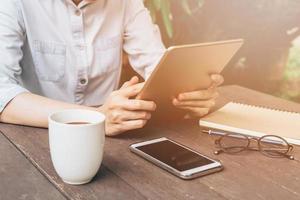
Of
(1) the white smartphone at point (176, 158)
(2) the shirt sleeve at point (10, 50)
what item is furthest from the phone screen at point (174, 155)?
(2) the shirt sleeve at point (10, 50)

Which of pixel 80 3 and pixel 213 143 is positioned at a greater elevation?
pixel 80 3

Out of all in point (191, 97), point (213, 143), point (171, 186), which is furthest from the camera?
point (191, 97)

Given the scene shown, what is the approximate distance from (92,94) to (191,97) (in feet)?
1.58

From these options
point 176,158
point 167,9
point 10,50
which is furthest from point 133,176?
point 167,9

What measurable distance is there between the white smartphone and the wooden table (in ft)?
0.05

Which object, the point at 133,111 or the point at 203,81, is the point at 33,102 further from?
the point at 203,81

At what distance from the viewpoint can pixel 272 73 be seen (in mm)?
2637

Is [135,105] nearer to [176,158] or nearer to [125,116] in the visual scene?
[125,116]

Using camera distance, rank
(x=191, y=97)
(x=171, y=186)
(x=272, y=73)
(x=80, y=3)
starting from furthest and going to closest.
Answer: (x=272, y=73) < (x=80, y=3) < (x=191, y=97) < (x=171, y=186)

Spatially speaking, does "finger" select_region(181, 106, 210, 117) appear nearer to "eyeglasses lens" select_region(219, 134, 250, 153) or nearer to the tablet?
the tablet

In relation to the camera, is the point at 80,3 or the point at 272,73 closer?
the point at 80,3

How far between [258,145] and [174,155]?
0.73ft

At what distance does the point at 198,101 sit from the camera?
3.93ft

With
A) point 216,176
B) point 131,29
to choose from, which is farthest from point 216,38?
point 216,176
